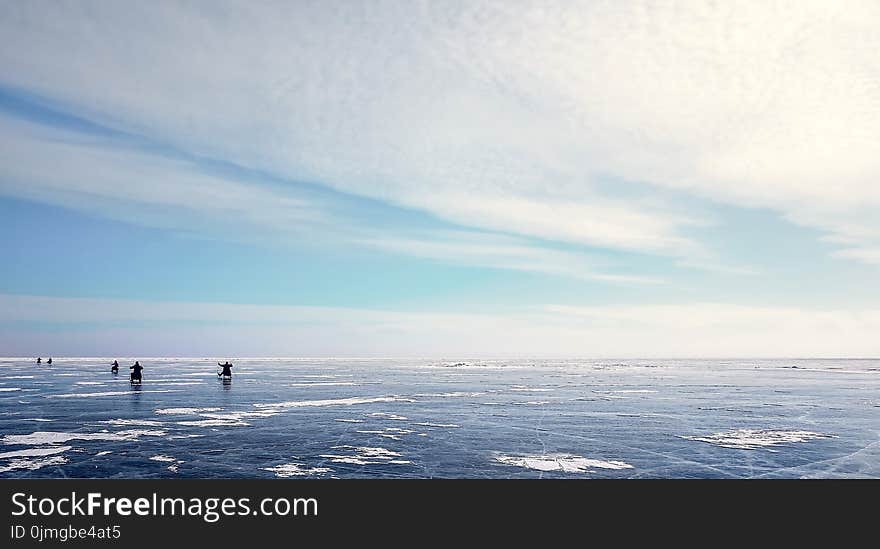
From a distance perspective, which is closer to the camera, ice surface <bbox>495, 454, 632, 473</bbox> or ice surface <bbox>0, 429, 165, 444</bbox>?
ice surface <bbox>495, 454, 632, 473</bbox>

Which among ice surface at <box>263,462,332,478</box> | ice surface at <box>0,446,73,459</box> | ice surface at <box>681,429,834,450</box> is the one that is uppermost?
ice surface at <box>263,462,332,478</box>

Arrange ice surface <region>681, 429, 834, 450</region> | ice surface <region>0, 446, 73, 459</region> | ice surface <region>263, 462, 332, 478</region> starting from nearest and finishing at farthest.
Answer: ice surface <region>263, 462, 332, 478</region>
ice surface <region>0, 446, 73, 459</region>
ice surface <region>681, 429, 834, 450</region>

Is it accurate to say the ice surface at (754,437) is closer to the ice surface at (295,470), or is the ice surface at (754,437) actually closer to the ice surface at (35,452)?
the ice surface at (295,470)

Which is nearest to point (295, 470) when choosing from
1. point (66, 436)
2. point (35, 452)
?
point (35, 452)

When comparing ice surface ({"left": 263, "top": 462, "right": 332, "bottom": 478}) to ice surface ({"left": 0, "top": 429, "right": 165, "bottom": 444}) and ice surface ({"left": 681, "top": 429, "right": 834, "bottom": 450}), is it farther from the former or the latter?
ice surface ({"left": 681, "top": 429, "right": 834, "bottom": 450})

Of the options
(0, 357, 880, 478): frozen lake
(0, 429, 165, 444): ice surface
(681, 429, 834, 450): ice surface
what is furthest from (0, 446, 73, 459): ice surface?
(681, 429, 834, 450): ice surface

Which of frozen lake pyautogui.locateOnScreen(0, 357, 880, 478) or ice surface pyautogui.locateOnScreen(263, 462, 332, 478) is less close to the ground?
ice surface pyautogui.locateOnScreen(263, 462, 332, 478)

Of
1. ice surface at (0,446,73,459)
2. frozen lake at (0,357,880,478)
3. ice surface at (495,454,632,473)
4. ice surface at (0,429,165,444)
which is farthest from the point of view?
ice surface at (0,429,165,444)

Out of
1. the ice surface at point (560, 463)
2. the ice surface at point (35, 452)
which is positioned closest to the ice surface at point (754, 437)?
the ice surface at point (560, 463)
